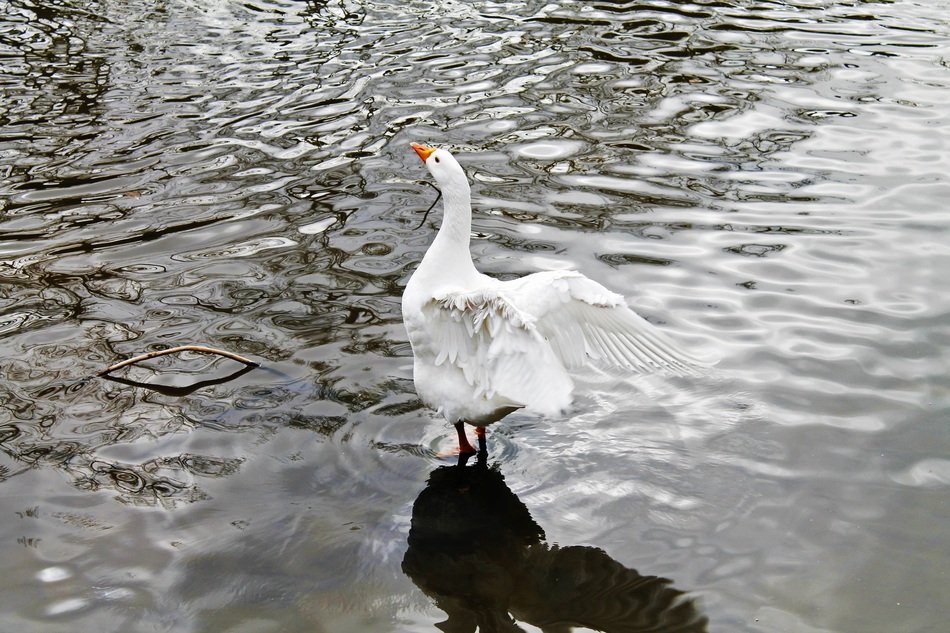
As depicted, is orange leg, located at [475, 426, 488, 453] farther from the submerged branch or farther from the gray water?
the submerged branch

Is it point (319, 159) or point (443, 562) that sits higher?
point (319, 159)

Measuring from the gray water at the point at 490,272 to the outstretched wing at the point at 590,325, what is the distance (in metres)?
0.61

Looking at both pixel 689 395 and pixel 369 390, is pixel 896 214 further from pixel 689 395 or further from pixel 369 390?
pixel 369 390

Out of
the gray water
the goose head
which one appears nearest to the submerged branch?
the gray water

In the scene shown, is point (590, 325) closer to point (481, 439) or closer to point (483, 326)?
point (483, 326)

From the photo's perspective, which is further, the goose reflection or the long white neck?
the long white neck

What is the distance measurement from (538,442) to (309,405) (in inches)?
58.0

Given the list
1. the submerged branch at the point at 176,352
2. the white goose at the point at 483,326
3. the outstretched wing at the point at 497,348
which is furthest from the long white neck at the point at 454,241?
the submerged branch at the point at 176,352

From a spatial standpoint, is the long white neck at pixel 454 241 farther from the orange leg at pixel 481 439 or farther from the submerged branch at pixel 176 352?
the submerged branch at pixel 176 352

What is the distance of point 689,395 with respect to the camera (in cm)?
604

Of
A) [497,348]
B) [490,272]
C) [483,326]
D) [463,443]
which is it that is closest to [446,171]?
[483,326]

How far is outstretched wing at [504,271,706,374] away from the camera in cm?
492

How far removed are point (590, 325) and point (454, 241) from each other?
2.98 feet

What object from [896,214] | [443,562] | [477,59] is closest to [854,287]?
[896,214]
